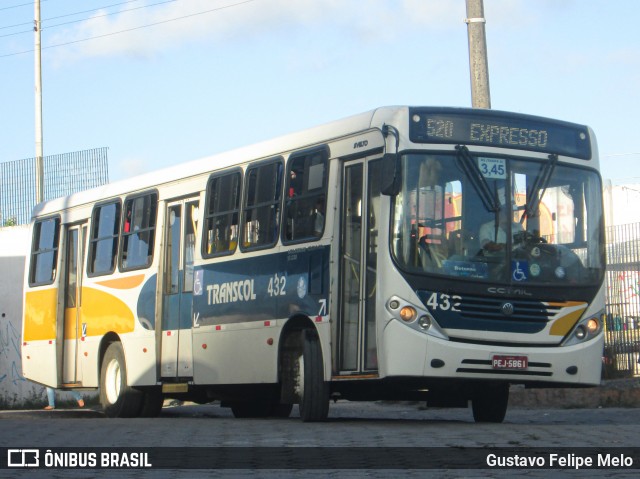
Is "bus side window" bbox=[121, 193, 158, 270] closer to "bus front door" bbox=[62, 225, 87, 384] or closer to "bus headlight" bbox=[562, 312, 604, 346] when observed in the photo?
"bus front door" bbox=[62, 225, 87, 384]

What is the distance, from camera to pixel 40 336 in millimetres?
20828

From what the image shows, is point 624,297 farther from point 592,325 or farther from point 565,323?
point 565,323

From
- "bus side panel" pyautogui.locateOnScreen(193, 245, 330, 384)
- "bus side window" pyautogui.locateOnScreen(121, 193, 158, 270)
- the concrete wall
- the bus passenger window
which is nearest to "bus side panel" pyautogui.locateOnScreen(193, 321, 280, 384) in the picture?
"bus side panel" pyautogui.locateOnScreen(193, 245, 330, 384)

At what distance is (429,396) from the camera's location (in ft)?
44.8

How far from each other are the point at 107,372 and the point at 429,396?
7003 millimetres

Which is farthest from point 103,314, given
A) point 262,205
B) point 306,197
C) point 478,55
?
point 478,55

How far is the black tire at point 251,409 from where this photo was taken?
18.3m

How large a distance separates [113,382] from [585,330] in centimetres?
837

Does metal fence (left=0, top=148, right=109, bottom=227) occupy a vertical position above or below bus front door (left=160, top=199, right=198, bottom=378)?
above

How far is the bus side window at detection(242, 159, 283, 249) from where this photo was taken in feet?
48.8

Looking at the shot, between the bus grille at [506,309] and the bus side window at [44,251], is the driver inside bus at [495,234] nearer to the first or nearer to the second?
the bus grille at [506,309]

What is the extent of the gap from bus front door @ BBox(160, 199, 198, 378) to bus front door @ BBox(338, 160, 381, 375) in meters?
3.95

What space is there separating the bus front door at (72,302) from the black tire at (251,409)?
292 centimetres

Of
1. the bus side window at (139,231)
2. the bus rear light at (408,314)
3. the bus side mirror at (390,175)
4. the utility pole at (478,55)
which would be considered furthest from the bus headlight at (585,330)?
the bus side window at (139,231)
